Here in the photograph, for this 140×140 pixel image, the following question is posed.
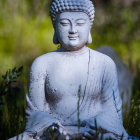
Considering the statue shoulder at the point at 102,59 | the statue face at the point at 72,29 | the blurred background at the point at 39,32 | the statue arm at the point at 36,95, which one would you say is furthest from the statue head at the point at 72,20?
the blurred background at the point at 39,32

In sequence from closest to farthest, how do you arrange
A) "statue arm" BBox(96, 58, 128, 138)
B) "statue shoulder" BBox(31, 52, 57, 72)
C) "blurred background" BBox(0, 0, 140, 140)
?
"statue arm" BBox(96, 58, 128, 138)
"statue shoulder" BBox(31, 52, 57, 72)
"blurred background" BBox(0, 0, 140, 140)

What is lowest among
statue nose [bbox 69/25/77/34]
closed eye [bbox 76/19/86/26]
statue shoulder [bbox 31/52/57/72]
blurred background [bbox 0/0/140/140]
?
blurred background [bbox 0/0/140/140]

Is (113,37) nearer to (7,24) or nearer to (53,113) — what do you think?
(7,24)

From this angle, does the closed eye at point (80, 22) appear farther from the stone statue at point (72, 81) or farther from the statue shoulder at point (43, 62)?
the statue shoulder at point (43, 62)

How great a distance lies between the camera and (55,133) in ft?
7.12

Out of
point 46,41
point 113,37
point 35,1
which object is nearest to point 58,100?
point 46,41

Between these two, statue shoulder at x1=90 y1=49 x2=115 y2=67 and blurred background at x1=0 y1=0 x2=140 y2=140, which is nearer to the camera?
statue shoulder at x1=90 y1=49 x2=115 y2=67

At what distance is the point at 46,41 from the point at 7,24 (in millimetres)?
792

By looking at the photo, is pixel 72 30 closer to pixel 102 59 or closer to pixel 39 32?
pixel 102 59

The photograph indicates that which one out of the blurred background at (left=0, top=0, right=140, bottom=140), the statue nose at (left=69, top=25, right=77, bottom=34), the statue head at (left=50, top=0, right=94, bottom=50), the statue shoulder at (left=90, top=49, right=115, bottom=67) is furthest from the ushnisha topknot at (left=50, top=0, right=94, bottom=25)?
the blurred background at (left=0, top=0, right=140, bottom=140)

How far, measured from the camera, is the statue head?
2.32 meters

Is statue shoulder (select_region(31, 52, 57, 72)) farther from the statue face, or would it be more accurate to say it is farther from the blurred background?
the blurred background

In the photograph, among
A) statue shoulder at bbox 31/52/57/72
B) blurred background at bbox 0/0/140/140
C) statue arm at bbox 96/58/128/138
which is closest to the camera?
statue arm at bbox 96/58/128/138

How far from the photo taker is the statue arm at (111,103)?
2.28m
